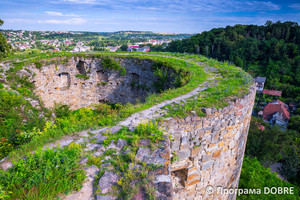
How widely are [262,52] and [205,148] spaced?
54.6 metres

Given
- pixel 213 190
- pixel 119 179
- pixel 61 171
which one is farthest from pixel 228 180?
pixel 61 171

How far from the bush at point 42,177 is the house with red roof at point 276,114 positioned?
131 ft

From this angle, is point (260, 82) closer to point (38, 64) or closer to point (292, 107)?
point (292, 107)

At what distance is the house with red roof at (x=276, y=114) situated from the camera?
34875 millimetres

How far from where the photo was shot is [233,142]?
19.8 ft

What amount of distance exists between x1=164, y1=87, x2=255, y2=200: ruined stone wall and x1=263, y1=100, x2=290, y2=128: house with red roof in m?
34.9

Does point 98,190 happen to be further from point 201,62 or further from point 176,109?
point 201,62

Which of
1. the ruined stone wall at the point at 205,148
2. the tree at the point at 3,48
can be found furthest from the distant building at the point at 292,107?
the tree at the point at 3,48

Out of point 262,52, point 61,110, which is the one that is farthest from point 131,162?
point 262,52

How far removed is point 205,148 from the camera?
5188 millimetres

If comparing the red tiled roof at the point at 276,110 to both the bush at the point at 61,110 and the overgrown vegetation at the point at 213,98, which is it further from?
the bush at the point at 61,110

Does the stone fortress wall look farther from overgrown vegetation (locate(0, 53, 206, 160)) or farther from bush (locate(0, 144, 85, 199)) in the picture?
bush (locate(0, 144, 85, 199))

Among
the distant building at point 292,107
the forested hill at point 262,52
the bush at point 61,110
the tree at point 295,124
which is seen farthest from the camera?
the forested hill at point 262,52

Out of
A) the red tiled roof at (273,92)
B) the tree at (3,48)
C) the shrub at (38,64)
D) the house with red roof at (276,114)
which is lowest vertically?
the house with red roof at (276,114)
